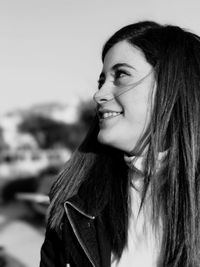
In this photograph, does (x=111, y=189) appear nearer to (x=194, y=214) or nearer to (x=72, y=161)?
(x=72, y=161)

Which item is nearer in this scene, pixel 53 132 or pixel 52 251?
pixel 52 251

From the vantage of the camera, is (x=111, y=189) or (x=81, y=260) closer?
(x=81, y=260)

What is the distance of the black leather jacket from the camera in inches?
70.3

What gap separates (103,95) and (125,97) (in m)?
0.10

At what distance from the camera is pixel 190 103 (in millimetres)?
1865

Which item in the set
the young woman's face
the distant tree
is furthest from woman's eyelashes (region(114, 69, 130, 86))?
the distant tree

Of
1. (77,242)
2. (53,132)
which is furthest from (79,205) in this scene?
(53,132)

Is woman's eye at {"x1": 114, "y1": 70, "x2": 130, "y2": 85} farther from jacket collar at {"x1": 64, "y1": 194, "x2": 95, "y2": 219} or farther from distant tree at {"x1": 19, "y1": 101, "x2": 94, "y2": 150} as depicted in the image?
distant tree at {"x1": 19, "y1": 101, "x2": 94, "y2": 150}

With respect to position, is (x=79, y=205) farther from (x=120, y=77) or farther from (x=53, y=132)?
(x=53, y=132)

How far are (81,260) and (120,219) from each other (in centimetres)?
23

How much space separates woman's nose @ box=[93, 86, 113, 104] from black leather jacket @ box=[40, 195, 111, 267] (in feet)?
1.40

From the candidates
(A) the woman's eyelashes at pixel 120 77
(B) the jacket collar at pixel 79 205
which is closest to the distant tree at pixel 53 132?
(B) the jacket collar at pixel 79 205

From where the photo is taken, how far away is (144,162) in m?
1.86

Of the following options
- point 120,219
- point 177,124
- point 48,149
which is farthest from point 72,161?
point 48,149
